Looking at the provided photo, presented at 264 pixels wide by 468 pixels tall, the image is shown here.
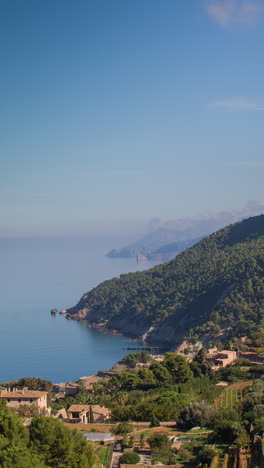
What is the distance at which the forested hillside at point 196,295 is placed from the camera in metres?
54.0

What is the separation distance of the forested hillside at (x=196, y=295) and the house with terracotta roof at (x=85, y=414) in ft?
91.3

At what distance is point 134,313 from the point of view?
227 ft

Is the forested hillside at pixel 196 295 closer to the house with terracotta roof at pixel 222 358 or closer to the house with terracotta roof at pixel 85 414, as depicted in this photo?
the house with terracotta roof at pixel 222 358

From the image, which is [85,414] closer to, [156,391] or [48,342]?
[156,391]

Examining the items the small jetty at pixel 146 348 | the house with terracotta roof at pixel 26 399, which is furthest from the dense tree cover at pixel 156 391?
the small jetty at pixel 146 348

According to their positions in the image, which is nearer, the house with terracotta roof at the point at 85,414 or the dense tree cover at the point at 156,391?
the dense tree cover at the point at 156,391

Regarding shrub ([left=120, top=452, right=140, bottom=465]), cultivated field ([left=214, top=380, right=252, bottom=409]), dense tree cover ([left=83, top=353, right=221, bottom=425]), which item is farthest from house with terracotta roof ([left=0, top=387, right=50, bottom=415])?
shrub ([left=120, top=452, right=140, bottom=465])

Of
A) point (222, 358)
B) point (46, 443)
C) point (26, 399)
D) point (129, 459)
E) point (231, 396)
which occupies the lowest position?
point (129, 459)

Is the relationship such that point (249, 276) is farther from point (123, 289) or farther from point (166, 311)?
point (123, 289)

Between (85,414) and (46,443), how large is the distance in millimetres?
8490

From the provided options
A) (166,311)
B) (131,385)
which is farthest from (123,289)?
(131,385)

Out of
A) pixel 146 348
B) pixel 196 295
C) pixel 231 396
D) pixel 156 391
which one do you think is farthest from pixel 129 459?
pixel 196 295

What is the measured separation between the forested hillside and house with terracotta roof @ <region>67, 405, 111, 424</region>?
27827 mm

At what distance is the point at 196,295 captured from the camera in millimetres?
65062
